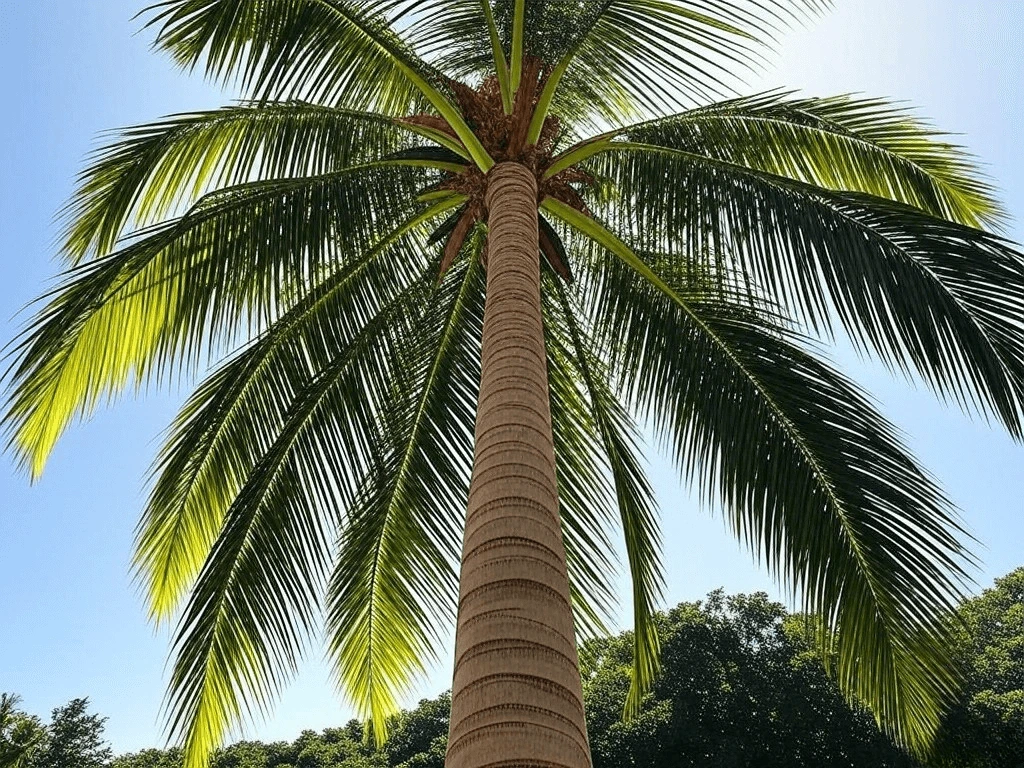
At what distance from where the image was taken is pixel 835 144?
6375 mm

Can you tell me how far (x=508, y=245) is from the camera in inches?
181

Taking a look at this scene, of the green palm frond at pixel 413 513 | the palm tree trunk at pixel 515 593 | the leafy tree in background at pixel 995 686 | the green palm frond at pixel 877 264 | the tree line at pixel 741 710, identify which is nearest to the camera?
the palm tree trunk at pixel 515 593

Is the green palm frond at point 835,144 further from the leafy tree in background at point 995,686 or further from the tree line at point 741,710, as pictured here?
the tree line at point 741,710

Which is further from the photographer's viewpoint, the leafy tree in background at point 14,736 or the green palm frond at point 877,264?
the leafy tree in background at point 14,736

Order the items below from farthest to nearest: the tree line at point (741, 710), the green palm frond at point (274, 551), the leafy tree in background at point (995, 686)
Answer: the tree line at point (741, 710), the leafy tree in background at point (995, 686), the green palm frond at point (274, 551)

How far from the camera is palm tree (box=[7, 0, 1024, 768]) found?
16.3 feet

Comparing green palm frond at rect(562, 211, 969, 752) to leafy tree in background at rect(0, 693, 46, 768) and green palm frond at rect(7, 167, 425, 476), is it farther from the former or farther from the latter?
leafy tree in background at rect(0, 693, 46, 768)

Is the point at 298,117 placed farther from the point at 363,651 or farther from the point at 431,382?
the point at 363,651

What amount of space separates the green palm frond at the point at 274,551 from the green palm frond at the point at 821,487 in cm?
232

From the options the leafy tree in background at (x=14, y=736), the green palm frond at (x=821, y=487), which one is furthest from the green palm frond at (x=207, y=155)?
the leafy tree in background at (x=14, y=736)

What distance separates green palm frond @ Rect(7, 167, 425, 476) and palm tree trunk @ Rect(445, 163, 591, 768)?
2641 mm

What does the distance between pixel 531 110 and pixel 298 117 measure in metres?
1.93

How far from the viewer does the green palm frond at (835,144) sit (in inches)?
247

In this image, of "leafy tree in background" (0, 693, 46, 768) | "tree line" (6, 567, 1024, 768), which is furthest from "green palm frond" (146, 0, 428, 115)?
"leafy tree in background" (0, 693, 46, 768)
